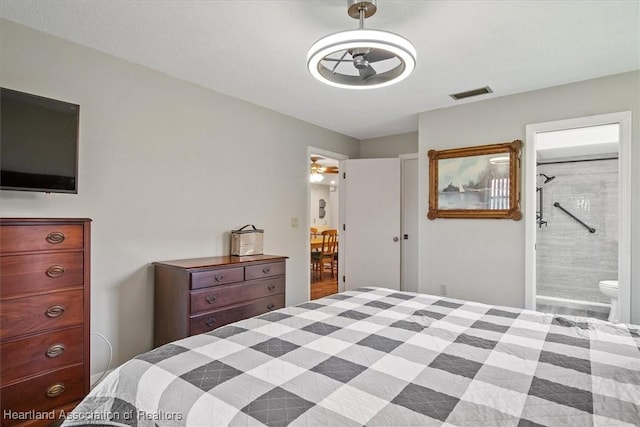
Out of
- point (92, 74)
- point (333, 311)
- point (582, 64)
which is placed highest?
point (582, 64)

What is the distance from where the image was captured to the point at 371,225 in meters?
4.64

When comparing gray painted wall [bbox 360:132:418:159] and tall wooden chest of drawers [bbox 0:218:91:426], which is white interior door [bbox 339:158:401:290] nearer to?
gray painted wall [bbox 360:132:418:159]

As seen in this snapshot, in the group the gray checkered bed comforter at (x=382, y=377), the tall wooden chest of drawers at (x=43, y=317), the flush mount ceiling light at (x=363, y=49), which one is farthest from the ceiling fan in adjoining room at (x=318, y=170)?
the gray checkered bed comforter at (x=382, y=377)

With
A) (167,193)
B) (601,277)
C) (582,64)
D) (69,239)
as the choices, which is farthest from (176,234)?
(601,277)

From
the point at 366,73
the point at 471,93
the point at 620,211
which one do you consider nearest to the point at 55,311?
the point at 366,73

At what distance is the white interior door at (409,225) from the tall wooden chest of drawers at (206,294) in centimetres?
220

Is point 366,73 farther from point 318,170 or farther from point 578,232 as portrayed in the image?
point 318,170

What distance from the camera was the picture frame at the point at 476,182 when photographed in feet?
10.8

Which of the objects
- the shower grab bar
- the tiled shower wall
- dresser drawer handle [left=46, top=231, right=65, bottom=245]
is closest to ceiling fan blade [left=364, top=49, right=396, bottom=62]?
dresser drawer handle [left=46, top=231, right=65, bottom=245]

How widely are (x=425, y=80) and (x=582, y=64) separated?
1.15 metres

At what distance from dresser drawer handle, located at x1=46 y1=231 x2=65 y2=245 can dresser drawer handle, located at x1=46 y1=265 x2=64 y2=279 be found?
14 centimetres

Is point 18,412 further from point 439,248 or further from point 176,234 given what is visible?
point 439,248

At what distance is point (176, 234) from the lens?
293cm

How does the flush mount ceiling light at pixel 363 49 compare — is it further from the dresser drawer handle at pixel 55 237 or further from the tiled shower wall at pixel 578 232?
the tiled shower wall at pixel 578 232
